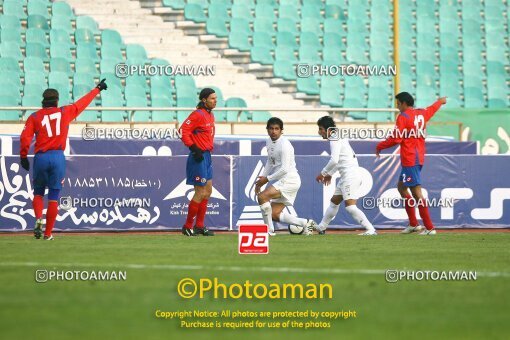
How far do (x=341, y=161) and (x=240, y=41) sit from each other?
37.8ft

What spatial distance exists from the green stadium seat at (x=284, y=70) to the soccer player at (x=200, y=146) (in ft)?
36.7

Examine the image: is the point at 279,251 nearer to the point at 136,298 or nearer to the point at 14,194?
the point at 136,298

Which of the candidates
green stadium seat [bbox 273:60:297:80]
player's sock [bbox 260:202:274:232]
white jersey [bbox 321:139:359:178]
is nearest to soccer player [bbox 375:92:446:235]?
white jersey [bbox 321:139:359:178]

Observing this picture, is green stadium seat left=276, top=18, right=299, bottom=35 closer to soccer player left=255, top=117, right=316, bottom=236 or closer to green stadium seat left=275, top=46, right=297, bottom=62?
green stadium seat left=275, top=46, right=297, bottom=62

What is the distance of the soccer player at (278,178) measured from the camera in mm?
14766

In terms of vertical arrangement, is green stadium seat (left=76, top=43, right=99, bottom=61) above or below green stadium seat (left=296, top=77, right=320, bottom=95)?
above

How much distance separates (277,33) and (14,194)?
38.2ft

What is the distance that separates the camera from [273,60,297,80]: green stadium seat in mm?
25828

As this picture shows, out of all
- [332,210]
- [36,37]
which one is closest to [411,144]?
[332,210]

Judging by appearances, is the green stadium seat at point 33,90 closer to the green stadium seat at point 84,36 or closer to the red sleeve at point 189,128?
the green stadium seat at point 84,36

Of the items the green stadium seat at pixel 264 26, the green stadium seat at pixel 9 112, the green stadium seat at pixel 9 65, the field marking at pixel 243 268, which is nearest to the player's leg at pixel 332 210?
the field marking at pixel 243 268

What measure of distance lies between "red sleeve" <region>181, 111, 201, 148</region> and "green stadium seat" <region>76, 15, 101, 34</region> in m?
11.7

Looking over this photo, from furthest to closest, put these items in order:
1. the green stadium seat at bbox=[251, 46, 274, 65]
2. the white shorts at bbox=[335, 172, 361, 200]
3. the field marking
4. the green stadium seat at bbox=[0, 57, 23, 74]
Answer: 1. the green stadium seat at bbox=[251, 46, 274, 65]
2. the green stadium seat at bbox=[0, 57, 23, 74]
3. the white shorts at bbox=[335, 172, 361, 200]
4. the field marking

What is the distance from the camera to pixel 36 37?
25.0 meters
